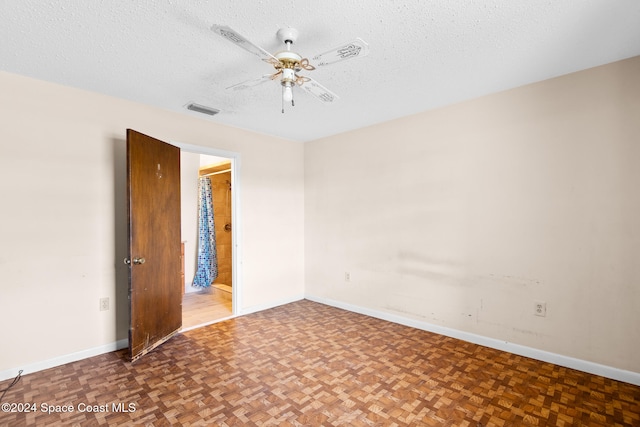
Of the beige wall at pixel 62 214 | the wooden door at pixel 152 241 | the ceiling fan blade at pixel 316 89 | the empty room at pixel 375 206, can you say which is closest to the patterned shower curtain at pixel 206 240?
the empty room at pixel 375 206

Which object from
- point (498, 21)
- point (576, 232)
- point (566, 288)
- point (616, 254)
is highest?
point (498, 21)

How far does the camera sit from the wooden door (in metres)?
2.71

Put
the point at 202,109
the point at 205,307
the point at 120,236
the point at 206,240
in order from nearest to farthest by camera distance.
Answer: the point at 120,236
the point at 202,109
the point at 205,307
the point at 206,240

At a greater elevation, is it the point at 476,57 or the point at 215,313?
the point at 476,57

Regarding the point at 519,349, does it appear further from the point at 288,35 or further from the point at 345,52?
the point at 288,35

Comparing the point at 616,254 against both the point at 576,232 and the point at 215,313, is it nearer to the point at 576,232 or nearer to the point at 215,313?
the point at 576,232

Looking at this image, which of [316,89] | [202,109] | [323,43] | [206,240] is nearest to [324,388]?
[316,89]

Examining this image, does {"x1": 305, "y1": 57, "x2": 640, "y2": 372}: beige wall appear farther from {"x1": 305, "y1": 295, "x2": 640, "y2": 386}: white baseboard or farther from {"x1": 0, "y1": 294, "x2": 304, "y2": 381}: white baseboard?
{"x1": 0, "y1": 294, "x2": 304, "y2": 381}: white baseboard

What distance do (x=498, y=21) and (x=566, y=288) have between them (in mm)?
2126

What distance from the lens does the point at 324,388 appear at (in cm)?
226

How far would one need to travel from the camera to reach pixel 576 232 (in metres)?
2.52

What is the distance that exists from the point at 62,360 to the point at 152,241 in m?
1.18

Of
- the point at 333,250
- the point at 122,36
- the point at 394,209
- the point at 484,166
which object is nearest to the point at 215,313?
the point at 333,250

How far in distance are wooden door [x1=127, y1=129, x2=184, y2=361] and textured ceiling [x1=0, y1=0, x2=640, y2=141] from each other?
0.58 m
